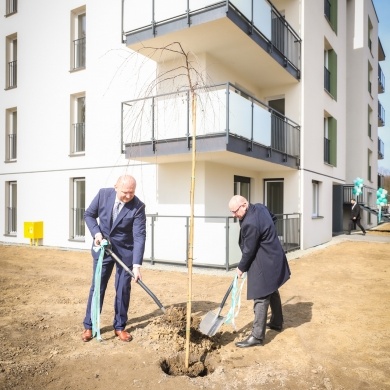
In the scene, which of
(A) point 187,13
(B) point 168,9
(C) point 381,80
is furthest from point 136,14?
(C) point 381,80

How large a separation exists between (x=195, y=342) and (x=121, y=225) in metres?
1.53

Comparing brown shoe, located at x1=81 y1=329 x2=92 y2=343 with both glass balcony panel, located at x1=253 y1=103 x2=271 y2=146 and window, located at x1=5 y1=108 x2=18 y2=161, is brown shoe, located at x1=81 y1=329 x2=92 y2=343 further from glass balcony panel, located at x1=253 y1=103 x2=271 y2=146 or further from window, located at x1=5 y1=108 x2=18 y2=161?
window, located at x1=5 y1=108 x2=18 y2=161

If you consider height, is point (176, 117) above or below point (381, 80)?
below

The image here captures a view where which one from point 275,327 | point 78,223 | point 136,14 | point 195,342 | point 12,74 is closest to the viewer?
point 195,342

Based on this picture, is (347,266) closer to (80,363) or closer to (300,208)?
(300,208)

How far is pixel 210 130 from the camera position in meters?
7.85

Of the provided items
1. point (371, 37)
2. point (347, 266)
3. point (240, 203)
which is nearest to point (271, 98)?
point (347, 266)

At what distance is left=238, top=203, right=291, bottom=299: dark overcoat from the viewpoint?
12.2 ft

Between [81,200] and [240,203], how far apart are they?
32.2 feet

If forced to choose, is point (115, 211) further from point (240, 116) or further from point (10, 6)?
point (10, 6)

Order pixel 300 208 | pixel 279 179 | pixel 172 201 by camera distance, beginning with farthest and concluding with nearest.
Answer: pixel 279 179
pixel 300 208
pixel 172 201

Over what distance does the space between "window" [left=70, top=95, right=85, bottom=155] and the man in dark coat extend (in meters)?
10.0

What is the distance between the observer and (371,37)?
2158 cm

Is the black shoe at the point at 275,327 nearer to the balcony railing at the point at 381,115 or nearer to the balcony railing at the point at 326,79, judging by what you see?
the balcony railing at the point at 326,79
